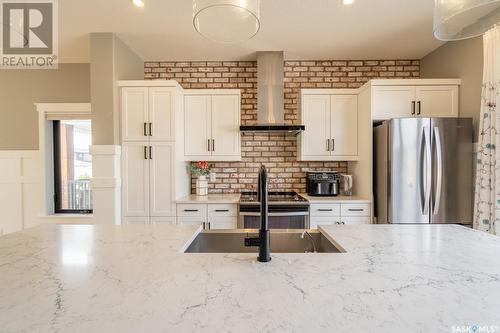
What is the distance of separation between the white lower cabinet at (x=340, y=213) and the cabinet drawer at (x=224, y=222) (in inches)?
34.3

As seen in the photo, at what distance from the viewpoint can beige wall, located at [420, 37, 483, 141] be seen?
2.56 meters

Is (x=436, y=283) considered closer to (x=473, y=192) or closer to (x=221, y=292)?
(x=221, y=292)

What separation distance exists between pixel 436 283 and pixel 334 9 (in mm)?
2420

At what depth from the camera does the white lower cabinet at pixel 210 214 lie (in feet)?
9.70

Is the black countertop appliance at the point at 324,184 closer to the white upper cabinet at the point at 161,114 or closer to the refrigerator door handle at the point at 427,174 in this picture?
the refrigerator door handle at the point at 427,174

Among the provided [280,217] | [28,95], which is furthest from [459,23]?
[28,95]

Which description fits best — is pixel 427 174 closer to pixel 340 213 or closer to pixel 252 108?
pixel 340 213

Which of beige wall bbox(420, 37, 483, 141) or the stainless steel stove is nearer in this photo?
beige wall bbox(420, 37, 483, 141)

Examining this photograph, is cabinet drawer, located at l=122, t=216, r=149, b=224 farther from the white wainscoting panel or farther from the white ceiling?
the white ceiling

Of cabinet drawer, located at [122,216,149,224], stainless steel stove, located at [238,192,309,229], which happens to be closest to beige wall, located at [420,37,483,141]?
stainless steel stove, located at [238,192,309,229]

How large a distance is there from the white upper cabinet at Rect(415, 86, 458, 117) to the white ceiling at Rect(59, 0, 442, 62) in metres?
0.61

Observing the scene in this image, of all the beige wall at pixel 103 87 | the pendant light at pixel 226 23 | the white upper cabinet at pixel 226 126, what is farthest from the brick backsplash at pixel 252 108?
the pendant light at pixel 226 23

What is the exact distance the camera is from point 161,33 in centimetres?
281

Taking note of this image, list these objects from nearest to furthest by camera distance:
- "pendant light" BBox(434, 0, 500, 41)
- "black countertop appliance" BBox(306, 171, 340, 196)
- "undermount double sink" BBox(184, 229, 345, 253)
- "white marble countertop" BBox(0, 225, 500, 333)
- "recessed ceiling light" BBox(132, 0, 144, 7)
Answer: "white marble countertop" BBox(0, 225, 500, 333) < "pendant light" BBox(434, 0, 500, 41) < "undermount double sink" BBox(184, 229, 345, 253) < "recessed ceiling light" BBox(132, 0, 144, 7) < "black countertop appliance" BBox(306, 171, 340, 196)
